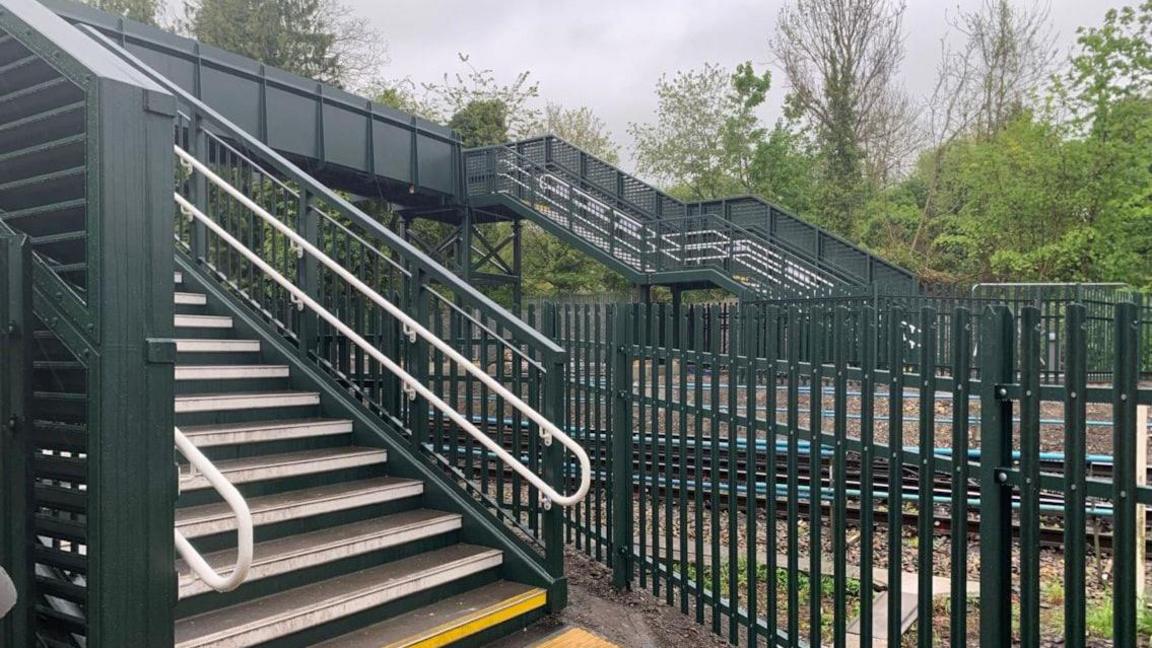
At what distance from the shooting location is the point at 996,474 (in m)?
2.78

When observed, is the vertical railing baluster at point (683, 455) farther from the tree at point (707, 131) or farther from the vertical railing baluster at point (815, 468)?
the tree at point (707, 131)

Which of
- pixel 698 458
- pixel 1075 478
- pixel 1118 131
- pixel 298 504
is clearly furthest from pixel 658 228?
pixel 1118 131

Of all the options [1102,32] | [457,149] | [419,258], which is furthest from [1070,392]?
[1102,32]

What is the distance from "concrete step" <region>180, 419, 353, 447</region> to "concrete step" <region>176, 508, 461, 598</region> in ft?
2.24

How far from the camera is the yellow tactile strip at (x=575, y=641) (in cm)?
400

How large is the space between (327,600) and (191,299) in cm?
289

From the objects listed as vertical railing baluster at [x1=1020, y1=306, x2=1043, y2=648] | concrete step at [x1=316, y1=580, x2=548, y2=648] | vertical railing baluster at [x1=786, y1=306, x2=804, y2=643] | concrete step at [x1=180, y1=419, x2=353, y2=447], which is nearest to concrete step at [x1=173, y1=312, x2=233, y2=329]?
concrete step at [x1=180, y1=419, x2=353, y2=447]

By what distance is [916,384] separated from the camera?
3.14 meters

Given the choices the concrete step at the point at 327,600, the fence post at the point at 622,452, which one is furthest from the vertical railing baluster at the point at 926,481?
the concrete step at the point at 327,600

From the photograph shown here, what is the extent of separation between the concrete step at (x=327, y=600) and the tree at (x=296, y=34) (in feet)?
110

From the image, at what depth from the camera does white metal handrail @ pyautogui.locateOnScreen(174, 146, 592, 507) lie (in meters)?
4.19

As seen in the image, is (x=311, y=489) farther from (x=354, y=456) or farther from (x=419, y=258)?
(x=419, y=258)

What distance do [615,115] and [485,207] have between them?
2406cm

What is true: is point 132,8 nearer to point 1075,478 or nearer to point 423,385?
point 423,385
